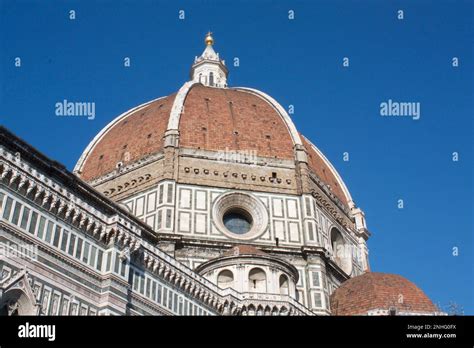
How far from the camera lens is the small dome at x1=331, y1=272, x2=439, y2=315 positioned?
94.4ft

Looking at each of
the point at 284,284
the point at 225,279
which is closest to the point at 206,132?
the point at 225,279

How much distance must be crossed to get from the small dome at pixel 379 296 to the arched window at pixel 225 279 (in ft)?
21.9

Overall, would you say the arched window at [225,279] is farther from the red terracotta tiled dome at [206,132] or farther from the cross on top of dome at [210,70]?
the cross on top of dome at [210,70]

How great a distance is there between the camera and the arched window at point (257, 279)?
91.7ft

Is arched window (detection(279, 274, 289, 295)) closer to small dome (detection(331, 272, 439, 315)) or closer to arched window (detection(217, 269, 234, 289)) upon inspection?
arched window (detection(217, 269, 234, 289))

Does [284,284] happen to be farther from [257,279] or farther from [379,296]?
[379,296]

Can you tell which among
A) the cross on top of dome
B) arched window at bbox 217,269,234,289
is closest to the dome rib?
the cross on top of dome

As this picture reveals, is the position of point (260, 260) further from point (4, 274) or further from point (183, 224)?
point (4, 274)

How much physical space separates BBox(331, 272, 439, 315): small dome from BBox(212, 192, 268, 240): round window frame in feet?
19.1

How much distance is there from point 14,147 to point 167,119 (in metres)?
20.1

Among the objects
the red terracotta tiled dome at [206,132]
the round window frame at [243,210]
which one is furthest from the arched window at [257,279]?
the red terracotta tiled dome at [206,132]

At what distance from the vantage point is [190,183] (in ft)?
113
